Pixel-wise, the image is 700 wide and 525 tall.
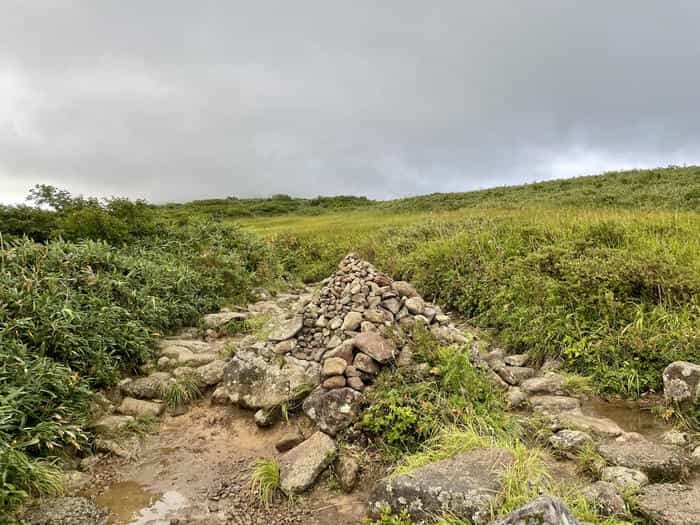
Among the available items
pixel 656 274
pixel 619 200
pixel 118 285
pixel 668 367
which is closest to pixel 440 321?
pixel 668 367

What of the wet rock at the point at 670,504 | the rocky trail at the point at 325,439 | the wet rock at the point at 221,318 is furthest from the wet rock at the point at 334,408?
the wet rock at the point at 221,318

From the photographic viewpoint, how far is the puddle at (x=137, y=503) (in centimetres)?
347

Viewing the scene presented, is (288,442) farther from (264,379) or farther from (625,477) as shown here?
(625,477)

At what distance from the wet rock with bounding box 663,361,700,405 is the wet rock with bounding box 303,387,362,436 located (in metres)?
3.11

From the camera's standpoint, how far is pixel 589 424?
430 cm

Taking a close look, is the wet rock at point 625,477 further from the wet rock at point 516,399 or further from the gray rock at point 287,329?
the gray rock at point 287,329

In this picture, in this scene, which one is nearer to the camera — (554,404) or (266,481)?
(266,481)

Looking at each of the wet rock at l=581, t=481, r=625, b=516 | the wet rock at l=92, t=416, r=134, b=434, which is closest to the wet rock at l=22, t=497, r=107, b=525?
the wet rock at l=92, t=416, r=134, b=434

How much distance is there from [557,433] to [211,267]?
7.10 m

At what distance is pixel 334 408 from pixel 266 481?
921mm

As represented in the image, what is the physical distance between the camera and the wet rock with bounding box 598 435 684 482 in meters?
3.45

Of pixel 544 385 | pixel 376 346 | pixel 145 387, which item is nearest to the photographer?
pixel 376 346

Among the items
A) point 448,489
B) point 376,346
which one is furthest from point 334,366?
point 448,489

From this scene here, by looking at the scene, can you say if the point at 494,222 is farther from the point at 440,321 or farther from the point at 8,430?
the point at 8,430
